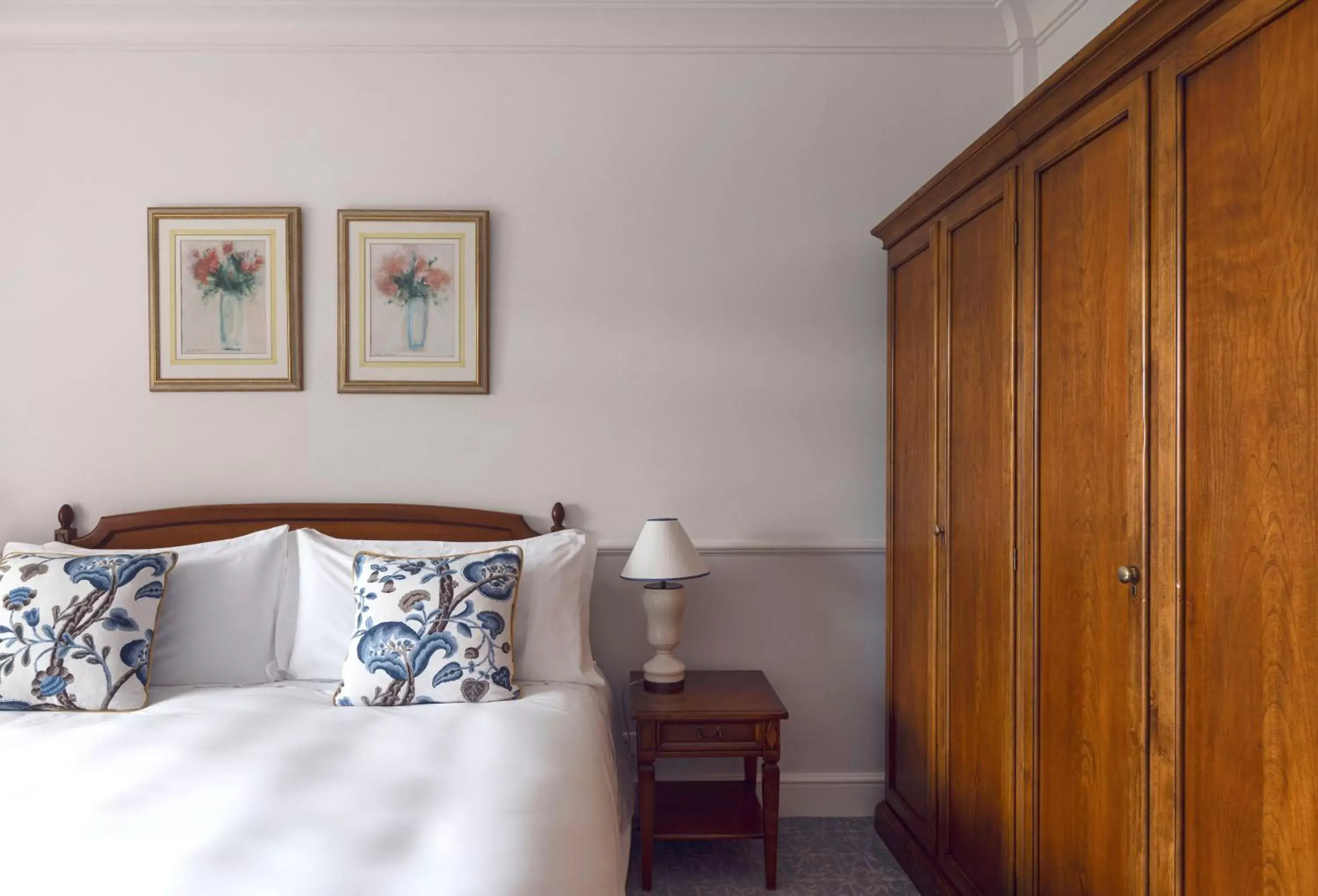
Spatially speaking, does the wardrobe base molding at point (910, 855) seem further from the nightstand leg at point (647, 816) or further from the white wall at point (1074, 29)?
the white wall at point (1074, 29)

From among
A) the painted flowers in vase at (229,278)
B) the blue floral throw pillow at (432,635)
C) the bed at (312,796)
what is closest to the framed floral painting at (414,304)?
the painted flowers in vase at (229,278)

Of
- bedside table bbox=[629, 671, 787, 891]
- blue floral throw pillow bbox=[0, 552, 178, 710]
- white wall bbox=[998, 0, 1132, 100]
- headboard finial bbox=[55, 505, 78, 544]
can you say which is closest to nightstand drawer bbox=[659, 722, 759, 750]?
bedside table bbox=[629, 671, 787, 891]

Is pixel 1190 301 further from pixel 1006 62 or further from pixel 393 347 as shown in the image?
pixel 393 347

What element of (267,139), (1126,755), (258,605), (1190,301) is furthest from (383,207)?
(1126,755)

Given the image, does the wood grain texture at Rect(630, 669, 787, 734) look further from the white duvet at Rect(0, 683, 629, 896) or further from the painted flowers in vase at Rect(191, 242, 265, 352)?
the painted flowers in vase at Rect(191, 242, 265, 352)

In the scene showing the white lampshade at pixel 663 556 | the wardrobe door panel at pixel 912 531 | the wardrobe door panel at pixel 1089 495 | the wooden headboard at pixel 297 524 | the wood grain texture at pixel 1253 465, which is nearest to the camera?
the wood grain texture at pixel 1253 465

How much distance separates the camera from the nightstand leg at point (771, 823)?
7.86 ft

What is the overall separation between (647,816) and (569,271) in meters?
1.73

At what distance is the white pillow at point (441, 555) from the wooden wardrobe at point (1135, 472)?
3.46 ft

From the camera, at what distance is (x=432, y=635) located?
2221 millimetres

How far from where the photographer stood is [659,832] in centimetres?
243

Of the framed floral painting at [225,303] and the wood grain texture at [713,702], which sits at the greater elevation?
the framed floral painting at [225,303]

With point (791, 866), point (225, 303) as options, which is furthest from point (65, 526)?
point (791, 866)

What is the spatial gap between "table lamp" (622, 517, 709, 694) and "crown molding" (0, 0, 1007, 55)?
64.7 inches
